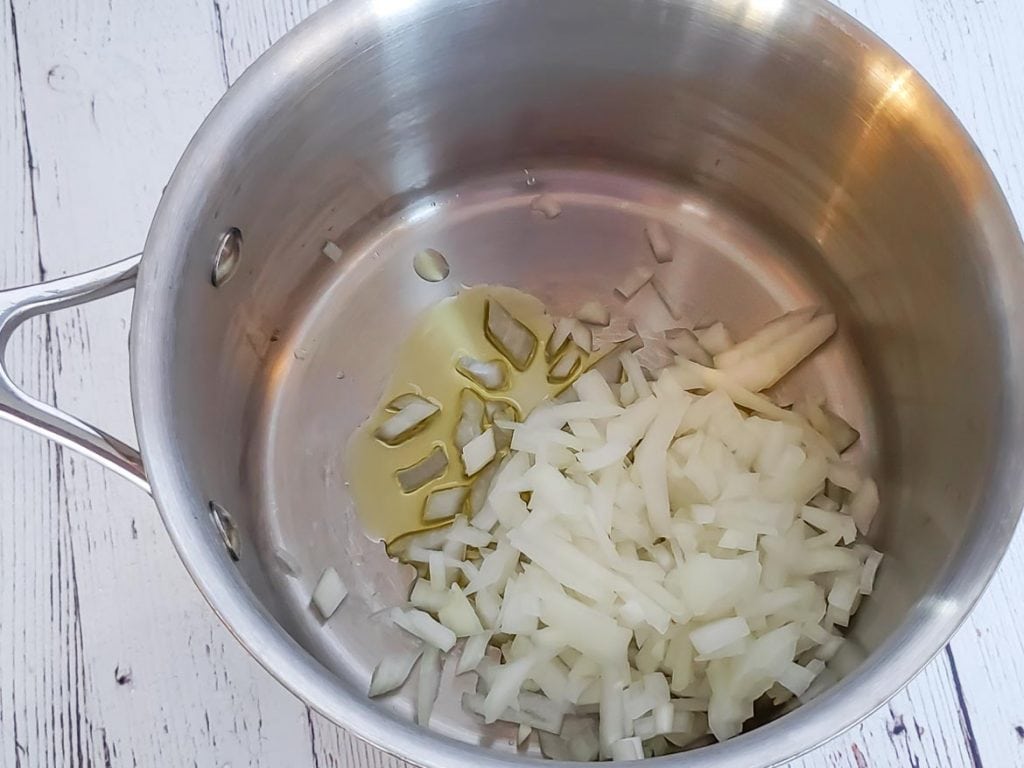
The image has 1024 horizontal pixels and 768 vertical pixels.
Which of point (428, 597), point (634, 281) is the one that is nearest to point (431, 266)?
point (634, 281)

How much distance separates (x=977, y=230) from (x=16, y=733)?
3.12 ft

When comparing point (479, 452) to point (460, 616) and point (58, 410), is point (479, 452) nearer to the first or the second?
point (460, 616)

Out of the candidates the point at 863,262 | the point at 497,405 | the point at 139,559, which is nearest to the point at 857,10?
the point at 863,262

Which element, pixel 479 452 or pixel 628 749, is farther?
pixel 479 452

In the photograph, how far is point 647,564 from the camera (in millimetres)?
848

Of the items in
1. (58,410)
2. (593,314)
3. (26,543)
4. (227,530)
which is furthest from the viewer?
(593,314)

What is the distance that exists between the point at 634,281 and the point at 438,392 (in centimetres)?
26

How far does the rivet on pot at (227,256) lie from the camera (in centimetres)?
82

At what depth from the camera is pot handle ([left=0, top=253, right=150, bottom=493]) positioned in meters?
0.69

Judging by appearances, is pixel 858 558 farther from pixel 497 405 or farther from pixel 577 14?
pixel 577 14

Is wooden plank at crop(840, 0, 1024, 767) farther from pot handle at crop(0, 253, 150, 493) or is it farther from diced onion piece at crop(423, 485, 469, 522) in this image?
pot handle at crop(0, 253, 150, 493)

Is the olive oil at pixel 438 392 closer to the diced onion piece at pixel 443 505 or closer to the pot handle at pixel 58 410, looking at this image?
the diced onion piece at pixel 443 505

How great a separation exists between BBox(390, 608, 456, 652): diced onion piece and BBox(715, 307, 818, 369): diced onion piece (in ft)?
1.27

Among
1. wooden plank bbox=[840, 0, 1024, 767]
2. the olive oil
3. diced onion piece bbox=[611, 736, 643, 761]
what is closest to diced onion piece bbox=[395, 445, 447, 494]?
the olive oil
